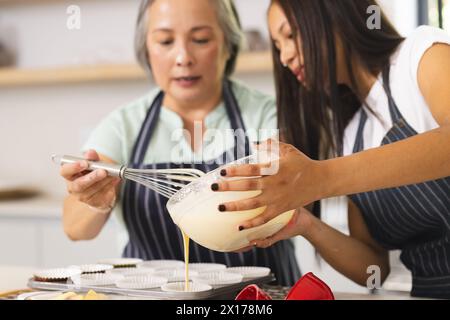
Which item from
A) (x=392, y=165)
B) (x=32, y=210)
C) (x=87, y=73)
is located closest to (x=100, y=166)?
(x=392, y=165)

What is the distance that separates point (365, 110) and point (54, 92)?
138cm

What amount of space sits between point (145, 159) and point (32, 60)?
103 cm

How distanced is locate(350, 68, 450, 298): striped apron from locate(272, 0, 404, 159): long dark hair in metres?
0.05

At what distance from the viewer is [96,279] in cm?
98

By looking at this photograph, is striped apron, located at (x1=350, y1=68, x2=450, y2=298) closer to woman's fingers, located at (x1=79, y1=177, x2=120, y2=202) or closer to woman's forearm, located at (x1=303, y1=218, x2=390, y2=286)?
woman's forearm, located at (x1=303, y1=218, x2=390, y2=286)

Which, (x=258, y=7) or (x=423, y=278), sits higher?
(x=258, y=7)

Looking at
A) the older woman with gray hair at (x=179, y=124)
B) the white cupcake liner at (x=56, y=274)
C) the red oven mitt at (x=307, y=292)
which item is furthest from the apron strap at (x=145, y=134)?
the red oven mitt at (x=307, y=292)

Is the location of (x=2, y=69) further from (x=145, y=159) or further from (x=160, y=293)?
(x=160, y=293)

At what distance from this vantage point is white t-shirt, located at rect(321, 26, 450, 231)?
3.38ft

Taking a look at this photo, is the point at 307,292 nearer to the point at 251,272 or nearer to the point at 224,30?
the point at 251,272

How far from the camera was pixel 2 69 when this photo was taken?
2258 mm

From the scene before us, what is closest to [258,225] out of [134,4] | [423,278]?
[423,278]

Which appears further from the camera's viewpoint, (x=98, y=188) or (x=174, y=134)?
(x=174, y=134)

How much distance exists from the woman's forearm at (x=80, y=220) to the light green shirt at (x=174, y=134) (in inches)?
3.0
